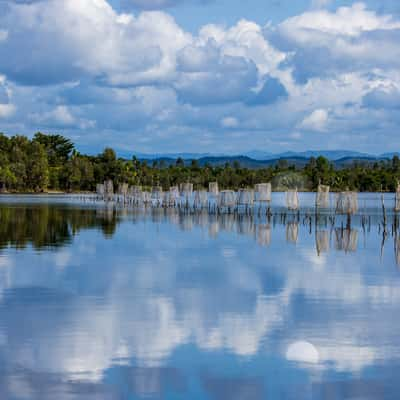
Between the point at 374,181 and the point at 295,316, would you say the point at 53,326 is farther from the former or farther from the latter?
the point at 374,181

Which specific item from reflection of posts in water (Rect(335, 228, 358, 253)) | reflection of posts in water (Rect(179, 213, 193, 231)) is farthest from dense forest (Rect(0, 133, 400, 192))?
reflection of posts in water (Rect(335, 228, 358, 253))

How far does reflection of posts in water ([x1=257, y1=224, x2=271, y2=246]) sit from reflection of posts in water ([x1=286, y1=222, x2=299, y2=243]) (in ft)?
3.57

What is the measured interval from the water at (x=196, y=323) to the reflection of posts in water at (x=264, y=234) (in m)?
4.44

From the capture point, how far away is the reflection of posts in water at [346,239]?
111 ft

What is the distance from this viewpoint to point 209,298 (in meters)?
18.5

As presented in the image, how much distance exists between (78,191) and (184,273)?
101124 millimetres

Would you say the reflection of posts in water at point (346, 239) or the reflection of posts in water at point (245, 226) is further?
the reflection of posts in water at point (245, 226)

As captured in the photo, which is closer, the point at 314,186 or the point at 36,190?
the point at 36,190

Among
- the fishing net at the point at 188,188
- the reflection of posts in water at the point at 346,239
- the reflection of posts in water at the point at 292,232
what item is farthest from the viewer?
the fishing net at the point at 188,188

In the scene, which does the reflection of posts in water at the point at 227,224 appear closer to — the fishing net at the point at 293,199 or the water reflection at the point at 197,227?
the water reflection at the point at 197,227

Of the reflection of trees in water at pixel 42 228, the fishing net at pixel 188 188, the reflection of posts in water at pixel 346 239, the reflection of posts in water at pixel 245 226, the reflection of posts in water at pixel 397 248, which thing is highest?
the fishing net at pixel 188 188

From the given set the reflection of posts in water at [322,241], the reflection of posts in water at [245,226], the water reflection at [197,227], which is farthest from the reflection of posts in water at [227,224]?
the reflection of posts in water at [322,241]

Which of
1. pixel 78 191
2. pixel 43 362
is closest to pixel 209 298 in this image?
pixel 43 362

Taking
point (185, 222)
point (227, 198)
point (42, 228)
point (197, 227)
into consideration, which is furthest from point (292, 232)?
point (227, 198)
